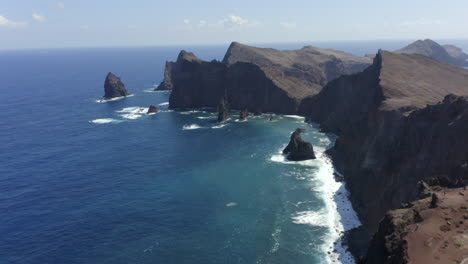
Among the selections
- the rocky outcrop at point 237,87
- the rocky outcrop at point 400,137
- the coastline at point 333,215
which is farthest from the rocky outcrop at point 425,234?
the rocky outcrop at point 237,87

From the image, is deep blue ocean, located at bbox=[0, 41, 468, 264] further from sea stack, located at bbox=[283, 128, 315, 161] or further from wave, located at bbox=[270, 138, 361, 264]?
sea stack, located at bbox=[283, 128, 315, 161]

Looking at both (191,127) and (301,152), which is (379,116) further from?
(191,127)

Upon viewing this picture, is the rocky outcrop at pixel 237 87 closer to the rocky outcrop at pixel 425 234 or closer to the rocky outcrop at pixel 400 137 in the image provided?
the rocky outcrop at pixel 400 137

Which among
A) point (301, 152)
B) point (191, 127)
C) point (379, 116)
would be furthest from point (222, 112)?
point (379, 116)

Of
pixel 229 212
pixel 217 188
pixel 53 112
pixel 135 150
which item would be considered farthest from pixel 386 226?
pixel 53 112

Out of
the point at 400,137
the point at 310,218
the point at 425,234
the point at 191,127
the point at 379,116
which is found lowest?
the point at 310,218

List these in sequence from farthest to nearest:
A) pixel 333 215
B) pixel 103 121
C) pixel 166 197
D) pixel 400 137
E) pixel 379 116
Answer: pixel 103 121 → pixel 379 116 → pixel 166 197 → pixel 333 215 → pixel 400 137
